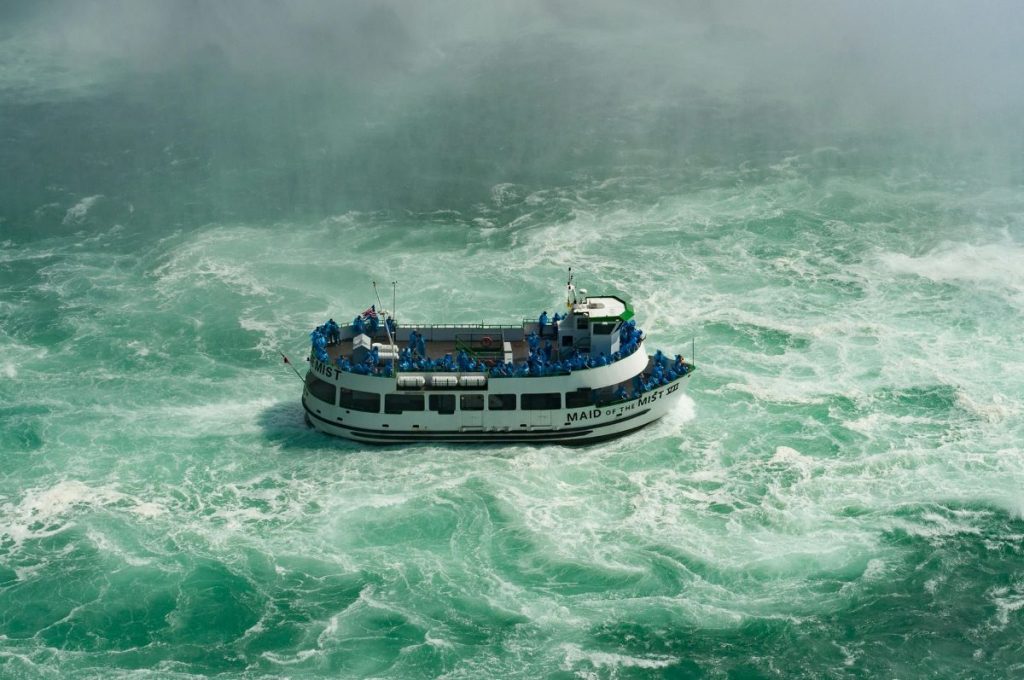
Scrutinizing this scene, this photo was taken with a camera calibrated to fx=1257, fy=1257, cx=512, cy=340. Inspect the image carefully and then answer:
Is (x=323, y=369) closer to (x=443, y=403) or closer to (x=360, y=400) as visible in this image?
(x=360, y=400)

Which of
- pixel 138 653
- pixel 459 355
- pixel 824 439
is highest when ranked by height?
pixel 459 355

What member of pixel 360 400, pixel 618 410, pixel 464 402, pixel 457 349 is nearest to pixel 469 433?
pixel 464 402

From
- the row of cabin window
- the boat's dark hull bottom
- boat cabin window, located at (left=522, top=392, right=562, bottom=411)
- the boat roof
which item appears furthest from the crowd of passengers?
the boat's dark hull bottom

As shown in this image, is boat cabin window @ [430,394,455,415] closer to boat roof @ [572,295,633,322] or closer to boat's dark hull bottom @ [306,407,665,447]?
boat's dark hull bottom @ [306,407,665,447]

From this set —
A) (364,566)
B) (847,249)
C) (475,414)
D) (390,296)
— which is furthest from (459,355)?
(847,249)

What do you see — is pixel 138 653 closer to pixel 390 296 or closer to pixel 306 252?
pixel 390 296
